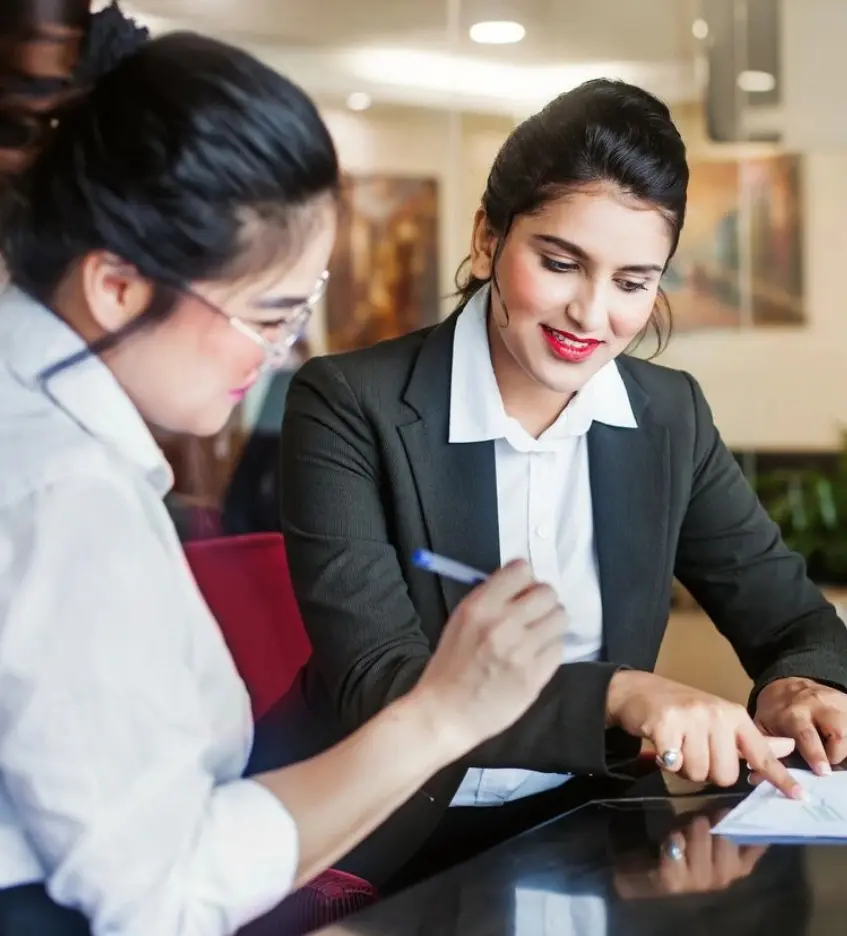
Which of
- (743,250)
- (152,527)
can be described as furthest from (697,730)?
(743,250)

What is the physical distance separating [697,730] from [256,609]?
0.45 m

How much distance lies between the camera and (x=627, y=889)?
0.71m

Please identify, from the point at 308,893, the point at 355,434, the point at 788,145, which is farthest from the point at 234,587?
the point at 788,145

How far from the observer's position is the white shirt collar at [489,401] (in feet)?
3.43

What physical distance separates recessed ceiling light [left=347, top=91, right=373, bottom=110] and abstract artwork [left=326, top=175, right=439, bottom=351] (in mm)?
140

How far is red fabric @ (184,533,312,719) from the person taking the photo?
1112mm

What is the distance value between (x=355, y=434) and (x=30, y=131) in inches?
16.4

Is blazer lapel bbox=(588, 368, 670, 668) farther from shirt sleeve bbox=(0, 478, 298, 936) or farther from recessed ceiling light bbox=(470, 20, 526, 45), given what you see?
recessed ceiling light bbox=(470, 20, 526, 45)

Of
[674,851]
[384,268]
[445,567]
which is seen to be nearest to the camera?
[674,851]

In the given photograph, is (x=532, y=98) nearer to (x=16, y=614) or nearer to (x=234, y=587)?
(x=234, y=587)

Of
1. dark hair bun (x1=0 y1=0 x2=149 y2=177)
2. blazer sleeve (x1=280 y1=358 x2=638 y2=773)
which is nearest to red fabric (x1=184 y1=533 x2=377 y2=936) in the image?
blazer sleeve (x1=280 y1=358 x2=638 y2=773)

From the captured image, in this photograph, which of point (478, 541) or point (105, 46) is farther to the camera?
point (478, 541)

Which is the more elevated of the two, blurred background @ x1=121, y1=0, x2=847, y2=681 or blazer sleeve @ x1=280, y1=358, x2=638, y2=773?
blurred background @ x1=121, y1=0, x2=847, y2=681

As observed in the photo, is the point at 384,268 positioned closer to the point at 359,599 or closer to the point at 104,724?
the point at 359,599
